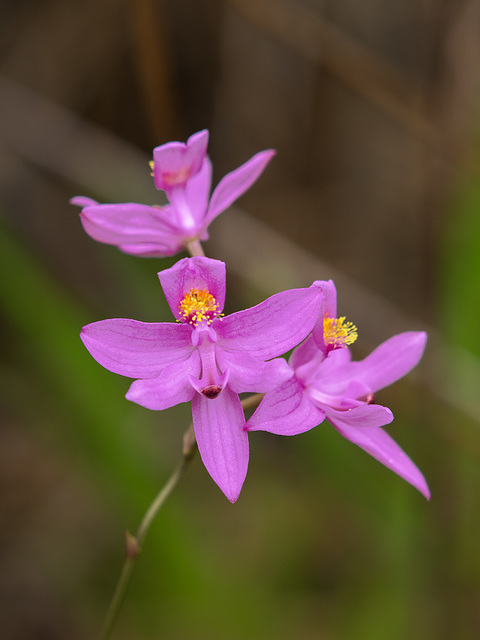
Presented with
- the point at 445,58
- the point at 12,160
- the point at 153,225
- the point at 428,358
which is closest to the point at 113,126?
the point at 12,160

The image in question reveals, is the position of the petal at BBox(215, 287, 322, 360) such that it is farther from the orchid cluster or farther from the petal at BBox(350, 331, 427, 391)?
the petal at BBox(350, 331, 427, 391)

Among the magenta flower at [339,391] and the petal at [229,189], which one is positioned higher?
the petal at [229,189]

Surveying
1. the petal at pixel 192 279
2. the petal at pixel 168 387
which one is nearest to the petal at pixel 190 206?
the petal at pixel 192 279

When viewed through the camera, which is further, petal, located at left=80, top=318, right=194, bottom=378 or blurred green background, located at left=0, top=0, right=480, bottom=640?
blurred green background, located at left=0, top=0, right=480, bottom=640

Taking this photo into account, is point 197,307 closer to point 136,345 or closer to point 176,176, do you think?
point 136,345

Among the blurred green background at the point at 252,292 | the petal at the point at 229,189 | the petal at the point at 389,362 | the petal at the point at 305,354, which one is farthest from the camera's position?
the blurred green background at the point at 252,292

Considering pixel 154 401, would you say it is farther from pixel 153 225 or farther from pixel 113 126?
pixel 113 126

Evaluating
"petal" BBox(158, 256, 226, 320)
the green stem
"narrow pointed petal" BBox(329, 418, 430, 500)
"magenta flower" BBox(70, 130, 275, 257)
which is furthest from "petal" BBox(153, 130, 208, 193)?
"narrow pointed petal" BBox(329, 418, 430, 500)

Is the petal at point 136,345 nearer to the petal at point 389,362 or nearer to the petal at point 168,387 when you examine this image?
the petal at point 168,387
